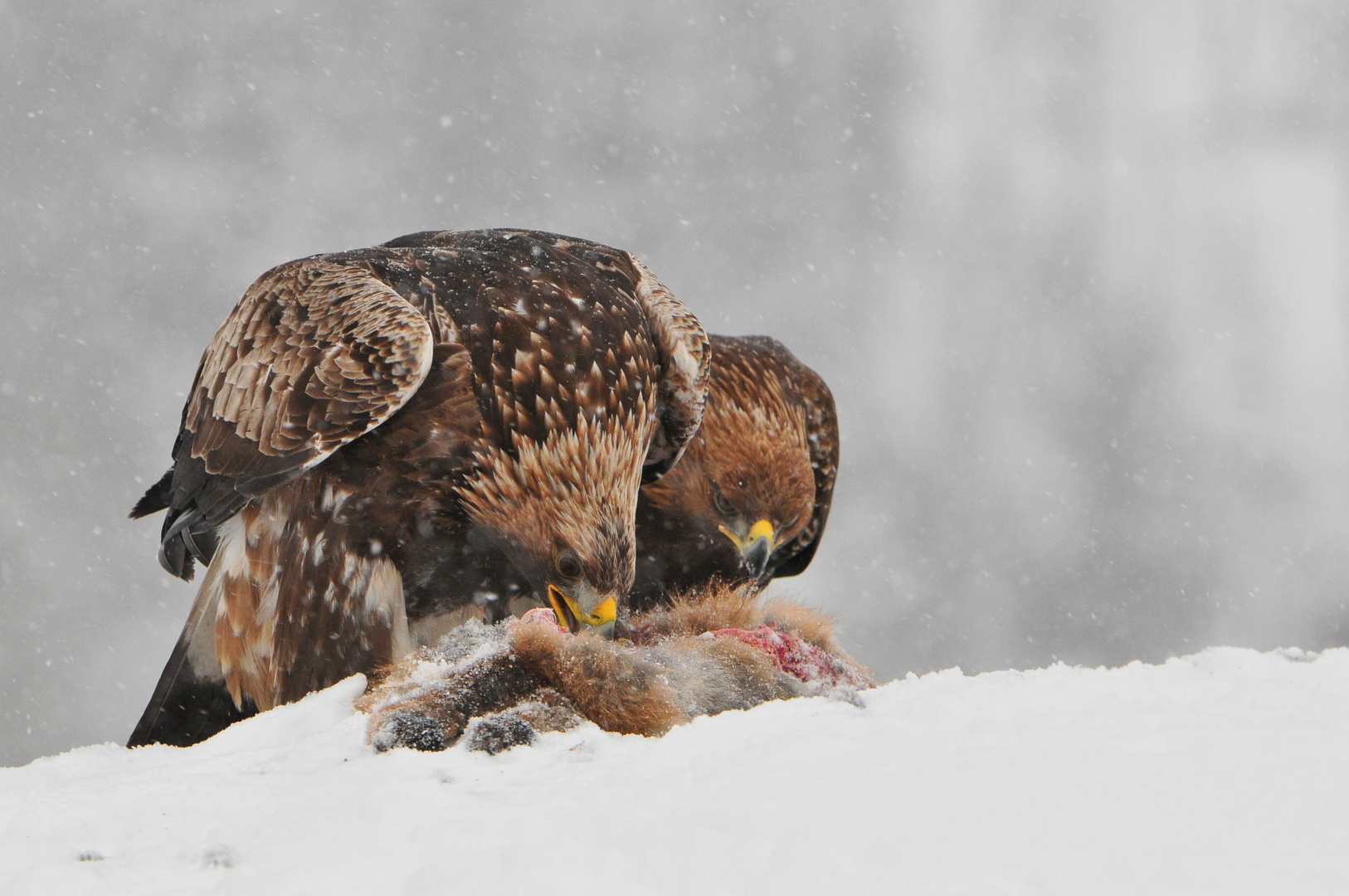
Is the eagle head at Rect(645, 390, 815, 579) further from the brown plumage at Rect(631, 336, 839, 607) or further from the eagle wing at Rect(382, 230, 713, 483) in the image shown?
the eagle wing at Rect(382, 230, 713, 483)

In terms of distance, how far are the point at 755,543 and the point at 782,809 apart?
3.44 meters

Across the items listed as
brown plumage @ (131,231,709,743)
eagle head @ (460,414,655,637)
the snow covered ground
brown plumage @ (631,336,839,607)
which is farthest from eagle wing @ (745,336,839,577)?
the snow covered ground

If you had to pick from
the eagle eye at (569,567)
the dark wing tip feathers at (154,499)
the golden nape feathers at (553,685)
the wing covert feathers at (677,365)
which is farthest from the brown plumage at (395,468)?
the golden nape feathers at (553,685)

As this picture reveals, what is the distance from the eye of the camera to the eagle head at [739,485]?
485 cm

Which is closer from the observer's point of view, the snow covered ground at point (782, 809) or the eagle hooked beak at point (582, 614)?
the snow covered ground at point (782, 809)

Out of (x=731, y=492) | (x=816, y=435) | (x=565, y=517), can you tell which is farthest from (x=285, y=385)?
(x=816, y=435)

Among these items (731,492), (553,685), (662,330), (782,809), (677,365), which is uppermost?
(662,330)

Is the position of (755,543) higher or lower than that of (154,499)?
higher

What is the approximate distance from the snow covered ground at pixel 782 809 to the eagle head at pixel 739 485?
2914 mm

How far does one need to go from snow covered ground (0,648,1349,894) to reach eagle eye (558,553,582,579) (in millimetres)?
1625

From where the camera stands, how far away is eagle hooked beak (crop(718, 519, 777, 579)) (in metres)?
4.85

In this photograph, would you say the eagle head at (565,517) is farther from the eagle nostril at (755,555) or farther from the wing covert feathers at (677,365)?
the eagle nostril at (755,555)

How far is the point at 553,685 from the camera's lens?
6.95 ft

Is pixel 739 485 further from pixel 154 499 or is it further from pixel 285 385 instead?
pixel 154 499
